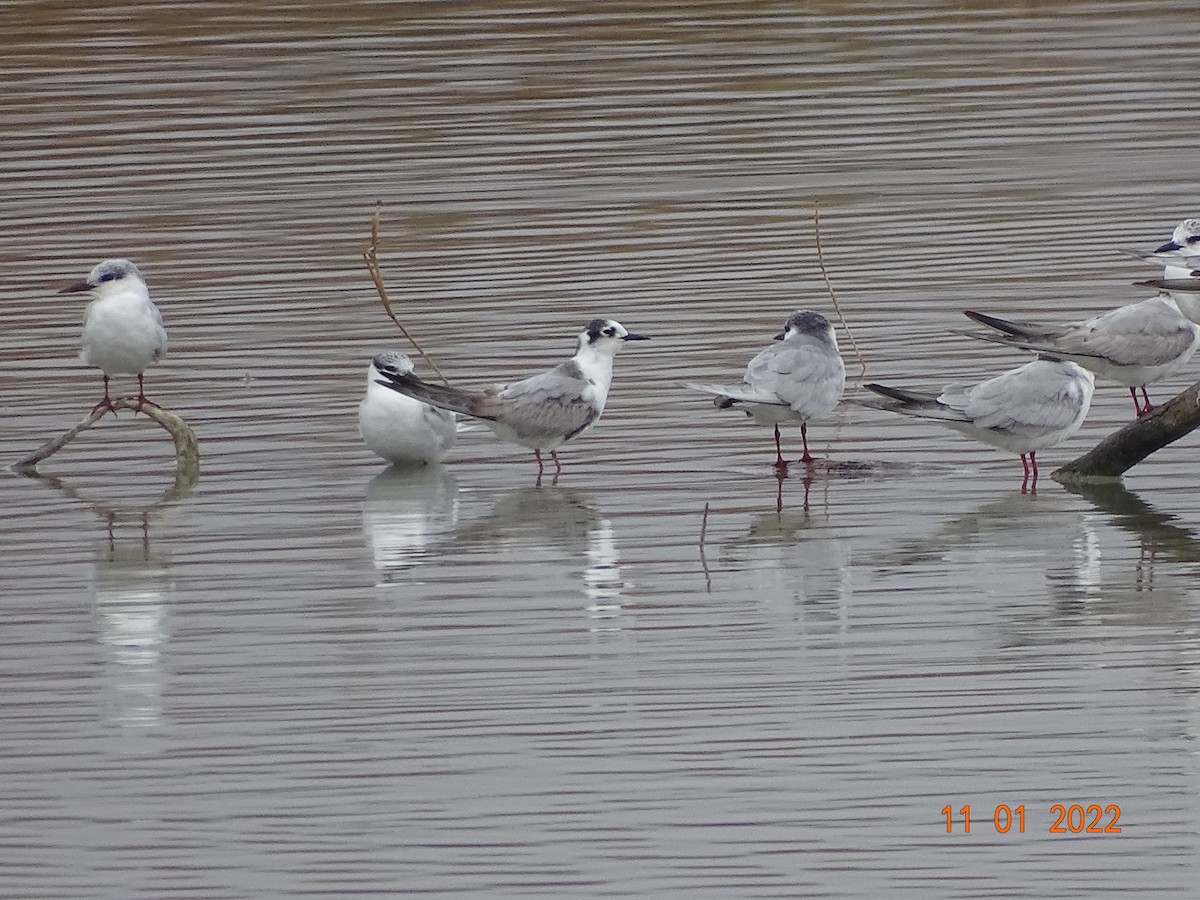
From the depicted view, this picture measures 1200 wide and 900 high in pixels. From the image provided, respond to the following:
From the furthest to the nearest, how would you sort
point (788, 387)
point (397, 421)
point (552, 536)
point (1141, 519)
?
point (397, 421)
point (788, 387)
point (552, 536)
point (1141, 519)

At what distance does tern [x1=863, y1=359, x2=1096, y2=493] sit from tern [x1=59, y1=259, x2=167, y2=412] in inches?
113

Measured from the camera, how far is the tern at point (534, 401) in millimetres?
9602

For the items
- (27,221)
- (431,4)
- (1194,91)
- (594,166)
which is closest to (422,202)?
(594,166)

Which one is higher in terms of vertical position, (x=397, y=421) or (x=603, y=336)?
(x=603, y=336)

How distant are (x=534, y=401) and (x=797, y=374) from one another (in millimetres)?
1005

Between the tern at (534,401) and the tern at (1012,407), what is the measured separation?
3.92 ft

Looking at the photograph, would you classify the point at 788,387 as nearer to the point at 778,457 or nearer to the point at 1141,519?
the point at 778,457

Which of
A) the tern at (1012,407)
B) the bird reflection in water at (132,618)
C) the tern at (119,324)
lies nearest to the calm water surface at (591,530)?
the bird reflection in water at (132,618)

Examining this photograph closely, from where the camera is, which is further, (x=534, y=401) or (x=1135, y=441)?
(x=534, y=401)

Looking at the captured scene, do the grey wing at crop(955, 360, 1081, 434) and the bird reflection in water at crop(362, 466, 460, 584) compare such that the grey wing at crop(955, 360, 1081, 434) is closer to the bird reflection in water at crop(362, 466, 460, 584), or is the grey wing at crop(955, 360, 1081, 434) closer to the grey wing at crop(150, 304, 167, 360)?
the bird reflection in water at crop(362, 466, 460, 584)

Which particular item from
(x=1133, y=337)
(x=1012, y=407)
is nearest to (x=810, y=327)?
(x=1012, y=407)

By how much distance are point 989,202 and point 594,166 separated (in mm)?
2662

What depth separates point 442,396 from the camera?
9602 mm
